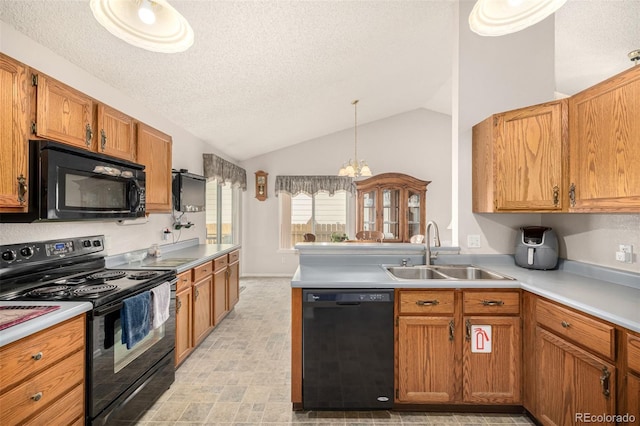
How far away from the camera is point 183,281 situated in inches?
99.8

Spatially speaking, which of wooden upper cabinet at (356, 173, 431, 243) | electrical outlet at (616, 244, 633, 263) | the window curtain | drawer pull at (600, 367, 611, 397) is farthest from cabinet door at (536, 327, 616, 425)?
the window curtain

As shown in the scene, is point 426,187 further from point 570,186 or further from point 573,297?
point 573,297

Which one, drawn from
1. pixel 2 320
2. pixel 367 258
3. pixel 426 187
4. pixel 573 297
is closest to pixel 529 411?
pixel 573 297

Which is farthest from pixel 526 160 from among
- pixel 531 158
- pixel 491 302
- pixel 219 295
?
pixel 219 295

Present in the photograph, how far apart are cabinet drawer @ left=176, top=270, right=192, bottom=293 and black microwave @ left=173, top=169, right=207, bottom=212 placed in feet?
3.08

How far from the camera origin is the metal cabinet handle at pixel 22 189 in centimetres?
148

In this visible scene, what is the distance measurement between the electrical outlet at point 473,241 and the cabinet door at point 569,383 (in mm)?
866

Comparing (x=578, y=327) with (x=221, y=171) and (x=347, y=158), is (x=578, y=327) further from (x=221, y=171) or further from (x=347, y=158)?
(x=347, y=158)

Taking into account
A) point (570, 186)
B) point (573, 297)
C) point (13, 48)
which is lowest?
point (573, 297)

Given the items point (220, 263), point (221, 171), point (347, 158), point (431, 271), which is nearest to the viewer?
point (431, 271)

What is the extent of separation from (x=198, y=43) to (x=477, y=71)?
222 cm

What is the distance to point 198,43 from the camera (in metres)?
2.27

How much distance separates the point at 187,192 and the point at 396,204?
3561 mm

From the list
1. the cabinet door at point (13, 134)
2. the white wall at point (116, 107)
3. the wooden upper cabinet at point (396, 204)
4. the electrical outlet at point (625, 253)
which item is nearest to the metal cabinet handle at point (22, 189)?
the cabinet door at point (13, 134)
